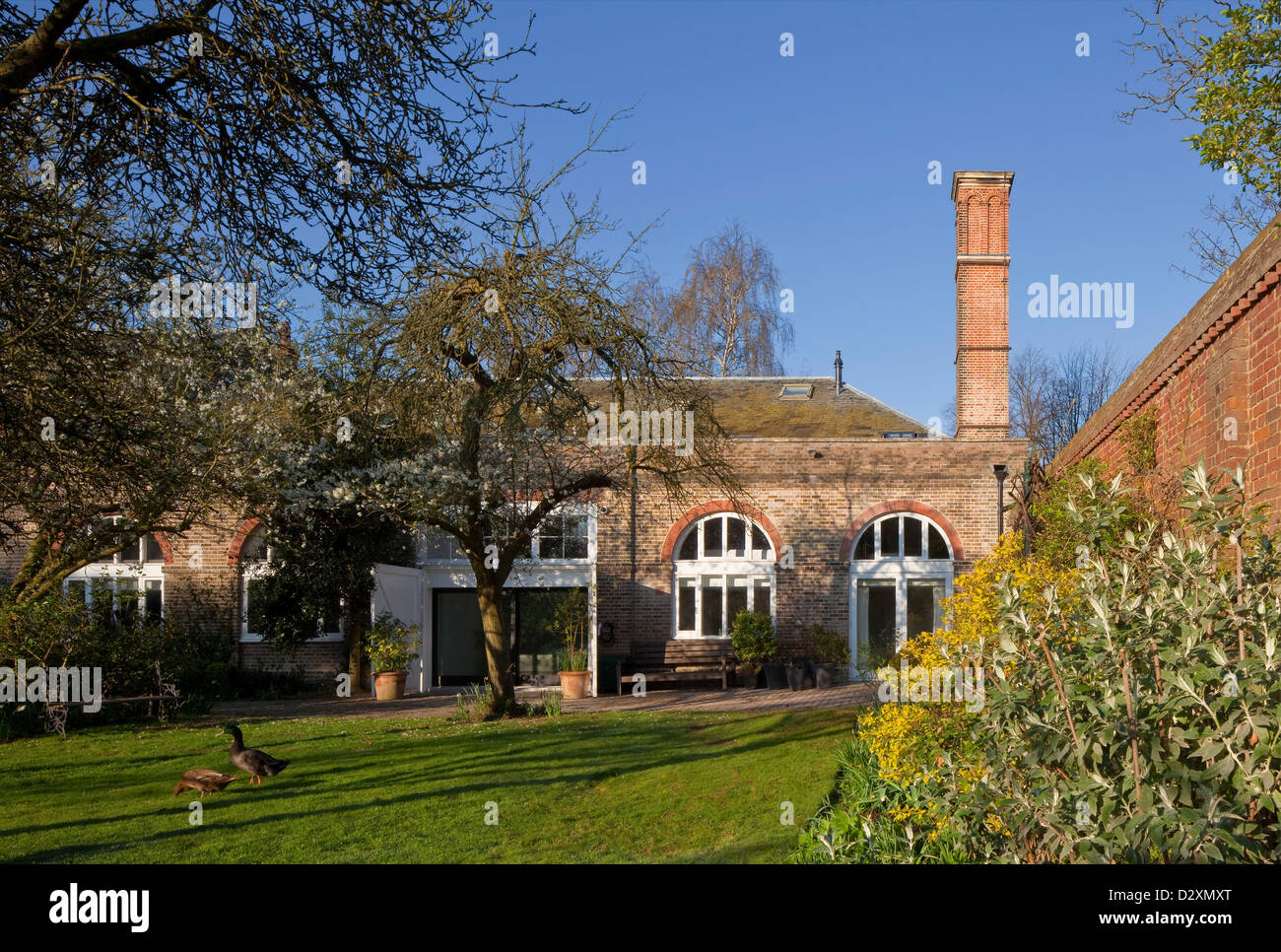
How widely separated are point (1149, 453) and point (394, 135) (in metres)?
7.37

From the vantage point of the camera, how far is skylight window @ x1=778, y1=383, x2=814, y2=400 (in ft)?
82.6

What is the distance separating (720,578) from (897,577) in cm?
368

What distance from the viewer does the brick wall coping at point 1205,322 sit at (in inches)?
253

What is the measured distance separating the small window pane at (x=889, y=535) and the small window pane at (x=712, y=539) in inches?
134

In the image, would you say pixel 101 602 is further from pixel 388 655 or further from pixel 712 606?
pixel 712 606

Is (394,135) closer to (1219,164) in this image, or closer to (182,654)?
(1219,164)

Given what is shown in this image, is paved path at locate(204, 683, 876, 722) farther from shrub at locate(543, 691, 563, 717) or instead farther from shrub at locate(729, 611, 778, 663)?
shrub at locate(729, 611, 778, 663)

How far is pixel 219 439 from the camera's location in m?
11.5

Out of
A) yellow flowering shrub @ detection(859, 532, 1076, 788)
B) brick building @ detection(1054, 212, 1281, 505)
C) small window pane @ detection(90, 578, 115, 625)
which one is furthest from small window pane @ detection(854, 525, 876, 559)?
small window pane @ detection(90, 578, 115, 625)

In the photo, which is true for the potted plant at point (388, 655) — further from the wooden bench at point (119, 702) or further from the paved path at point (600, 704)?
the wooden bench at point (119, 702)

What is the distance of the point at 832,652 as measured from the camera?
66.0 feet

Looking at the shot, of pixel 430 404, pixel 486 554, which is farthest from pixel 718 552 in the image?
pixel 430 404

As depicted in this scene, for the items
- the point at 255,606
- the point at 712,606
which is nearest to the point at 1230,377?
the point at 712,606

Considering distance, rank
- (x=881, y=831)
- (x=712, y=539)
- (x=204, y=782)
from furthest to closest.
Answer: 1. (x=712, y=539)
2. (x=204, y=782)
3. (x=881, y=831)
